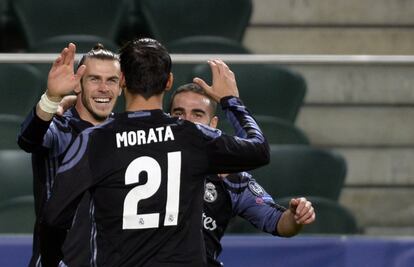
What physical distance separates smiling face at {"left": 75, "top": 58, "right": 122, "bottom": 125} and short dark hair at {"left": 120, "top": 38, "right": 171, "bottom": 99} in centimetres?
75

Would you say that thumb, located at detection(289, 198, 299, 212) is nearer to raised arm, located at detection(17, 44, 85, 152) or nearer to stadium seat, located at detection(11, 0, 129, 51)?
raised arm, located at detection(17, 44, 85, 152)

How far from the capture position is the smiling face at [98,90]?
4.76 metres

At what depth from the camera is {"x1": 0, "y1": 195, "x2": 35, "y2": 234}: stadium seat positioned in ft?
19.4

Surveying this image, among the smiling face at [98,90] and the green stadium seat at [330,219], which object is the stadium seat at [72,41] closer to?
the green stadium seat at [330,219]

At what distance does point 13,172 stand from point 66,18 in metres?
1.85

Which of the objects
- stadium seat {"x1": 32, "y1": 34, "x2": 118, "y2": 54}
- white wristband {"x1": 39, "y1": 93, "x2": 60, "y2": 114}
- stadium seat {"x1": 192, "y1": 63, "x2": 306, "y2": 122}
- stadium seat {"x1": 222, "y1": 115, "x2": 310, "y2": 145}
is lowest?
stadium seat {"x1": 222, "y1": 115, "x2": 310, "y2": 145}

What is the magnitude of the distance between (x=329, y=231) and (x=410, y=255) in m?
0.43

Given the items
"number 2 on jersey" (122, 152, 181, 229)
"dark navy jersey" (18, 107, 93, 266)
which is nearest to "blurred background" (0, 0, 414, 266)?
"dark navy jersey" (18, 107, 93, 266)

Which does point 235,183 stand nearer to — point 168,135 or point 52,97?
point 168,135

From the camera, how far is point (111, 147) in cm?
396

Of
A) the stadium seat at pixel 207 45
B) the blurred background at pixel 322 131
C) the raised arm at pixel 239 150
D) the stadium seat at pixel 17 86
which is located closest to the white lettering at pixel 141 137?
the raised arm at pixel 239 150

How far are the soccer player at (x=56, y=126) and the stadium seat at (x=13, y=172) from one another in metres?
1.18

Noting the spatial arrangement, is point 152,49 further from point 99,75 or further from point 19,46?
point 19,46

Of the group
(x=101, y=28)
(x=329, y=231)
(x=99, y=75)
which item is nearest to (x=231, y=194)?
(x=99, y=75)
